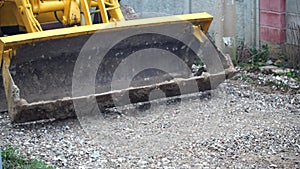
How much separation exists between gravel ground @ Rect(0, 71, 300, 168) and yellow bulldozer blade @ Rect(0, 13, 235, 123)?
0.58 ft

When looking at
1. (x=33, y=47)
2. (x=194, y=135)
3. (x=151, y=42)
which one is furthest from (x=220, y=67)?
(x=33, y=47)

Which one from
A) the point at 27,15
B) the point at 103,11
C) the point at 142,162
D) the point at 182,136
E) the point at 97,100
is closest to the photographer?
the point at 142,162

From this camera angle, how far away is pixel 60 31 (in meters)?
6.17

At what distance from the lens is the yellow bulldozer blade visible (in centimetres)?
Answer: 593

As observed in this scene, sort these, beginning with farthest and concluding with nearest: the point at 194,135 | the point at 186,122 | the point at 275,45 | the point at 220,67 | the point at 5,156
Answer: the point at 275,45
the point at 220,67
the point at 186,122
the point at 194,135
the point at 5,156

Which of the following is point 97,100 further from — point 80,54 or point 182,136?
point 182,136

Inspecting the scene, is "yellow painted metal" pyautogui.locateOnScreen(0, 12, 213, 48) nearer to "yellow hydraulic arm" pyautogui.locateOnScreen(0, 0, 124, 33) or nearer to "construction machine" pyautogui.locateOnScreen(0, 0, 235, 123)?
"construction machine" pyautogui.locateOnScreen(0, 0, 235, 123)

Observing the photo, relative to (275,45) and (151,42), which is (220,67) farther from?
(275,45)

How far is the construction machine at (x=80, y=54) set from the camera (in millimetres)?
5965

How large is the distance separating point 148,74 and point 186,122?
1005 mm

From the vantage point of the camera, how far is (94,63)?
656 cm

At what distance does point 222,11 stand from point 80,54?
237 cm

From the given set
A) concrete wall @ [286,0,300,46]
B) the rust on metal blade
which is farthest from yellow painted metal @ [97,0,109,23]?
concrete wall @ [286,0,300,46]

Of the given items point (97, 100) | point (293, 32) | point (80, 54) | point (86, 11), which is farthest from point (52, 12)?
point (293, 32)
